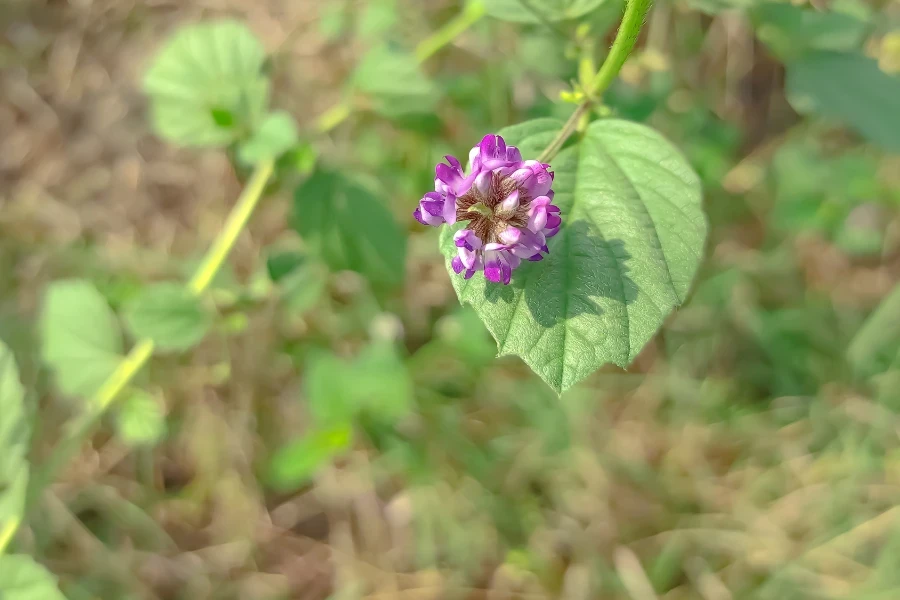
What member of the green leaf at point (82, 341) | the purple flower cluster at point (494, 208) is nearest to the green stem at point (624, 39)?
the purple flower cluster at point (494, 208)

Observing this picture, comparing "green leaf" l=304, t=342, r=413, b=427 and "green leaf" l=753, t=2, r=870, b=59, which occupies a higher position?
"green leaf" l=753, t=2, r=870, b=59

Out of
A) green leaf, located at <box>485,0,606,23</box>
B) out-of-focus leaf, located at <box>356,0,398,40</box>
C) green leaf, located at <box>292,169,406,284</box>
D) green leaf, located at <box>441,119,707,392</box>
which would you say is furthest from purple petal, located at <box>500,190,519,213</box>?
out-of-focus leaf, located at <box>356,0,398,40</box>

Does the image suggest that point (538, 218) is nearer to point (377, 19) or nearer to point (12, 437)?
point (12, 437)

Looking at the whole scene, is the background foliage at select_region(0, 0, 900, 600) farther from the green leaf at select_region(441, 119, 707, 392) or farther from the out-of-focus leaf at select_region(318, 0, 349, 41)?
the green leaf at select_region(441, 119, 707, 392)

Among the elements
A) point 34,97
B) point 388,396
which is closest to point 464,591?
point 388,396

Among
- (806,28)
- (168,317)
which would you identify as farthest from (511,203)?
(806,28)
